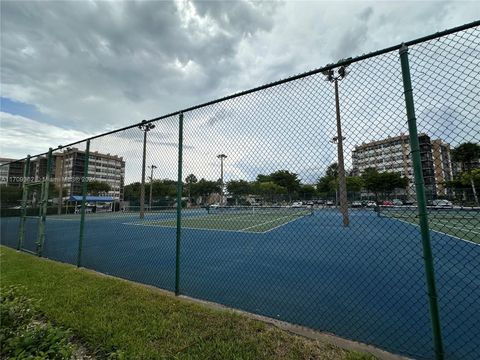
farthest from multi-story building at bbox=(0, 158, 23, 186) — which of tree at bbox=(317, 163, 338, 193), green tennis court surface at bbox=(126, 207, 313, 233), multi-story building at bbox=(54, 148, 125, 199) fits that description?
tree at bbox=(317, 163, 338, 193)

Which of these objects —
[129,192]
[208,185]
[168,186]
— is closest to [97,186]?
[168,186]

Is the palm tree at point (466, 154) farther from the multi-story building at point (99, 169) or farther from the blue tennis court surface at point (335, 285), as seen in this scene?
the multi-story building at point (99, 169)

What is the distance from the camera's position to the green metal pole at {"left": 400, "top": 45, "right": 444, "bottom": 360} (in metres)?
2.15

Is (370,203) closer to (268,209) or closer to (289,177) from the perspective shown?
(289,177)

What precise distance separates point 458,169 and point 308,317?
2452 mm

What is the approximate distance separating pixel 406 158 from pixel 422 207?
0.79 m

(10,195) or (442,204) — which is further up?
(10,195)

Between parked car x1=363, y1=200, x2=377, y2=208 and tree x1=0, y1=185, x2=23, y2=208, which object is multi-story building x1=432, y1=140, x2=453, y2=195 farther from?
tree x1=0, y1=185, x2=23, y2=208

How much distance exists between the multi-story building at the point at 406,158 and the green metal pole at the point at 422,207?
0.19 meters

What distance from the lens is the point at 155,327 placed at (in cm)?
280

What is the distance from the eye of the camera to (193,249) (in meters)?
8.47

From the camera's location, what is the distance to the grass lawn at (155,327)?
7.73 feet

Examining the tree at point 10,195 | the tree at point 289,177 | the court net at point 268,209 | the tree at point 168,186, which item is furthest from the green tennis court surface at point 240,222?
the tree at point 10,195

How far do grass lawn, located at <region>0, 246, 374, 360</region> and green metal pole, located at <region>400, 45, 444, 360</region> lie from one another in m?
0.65
